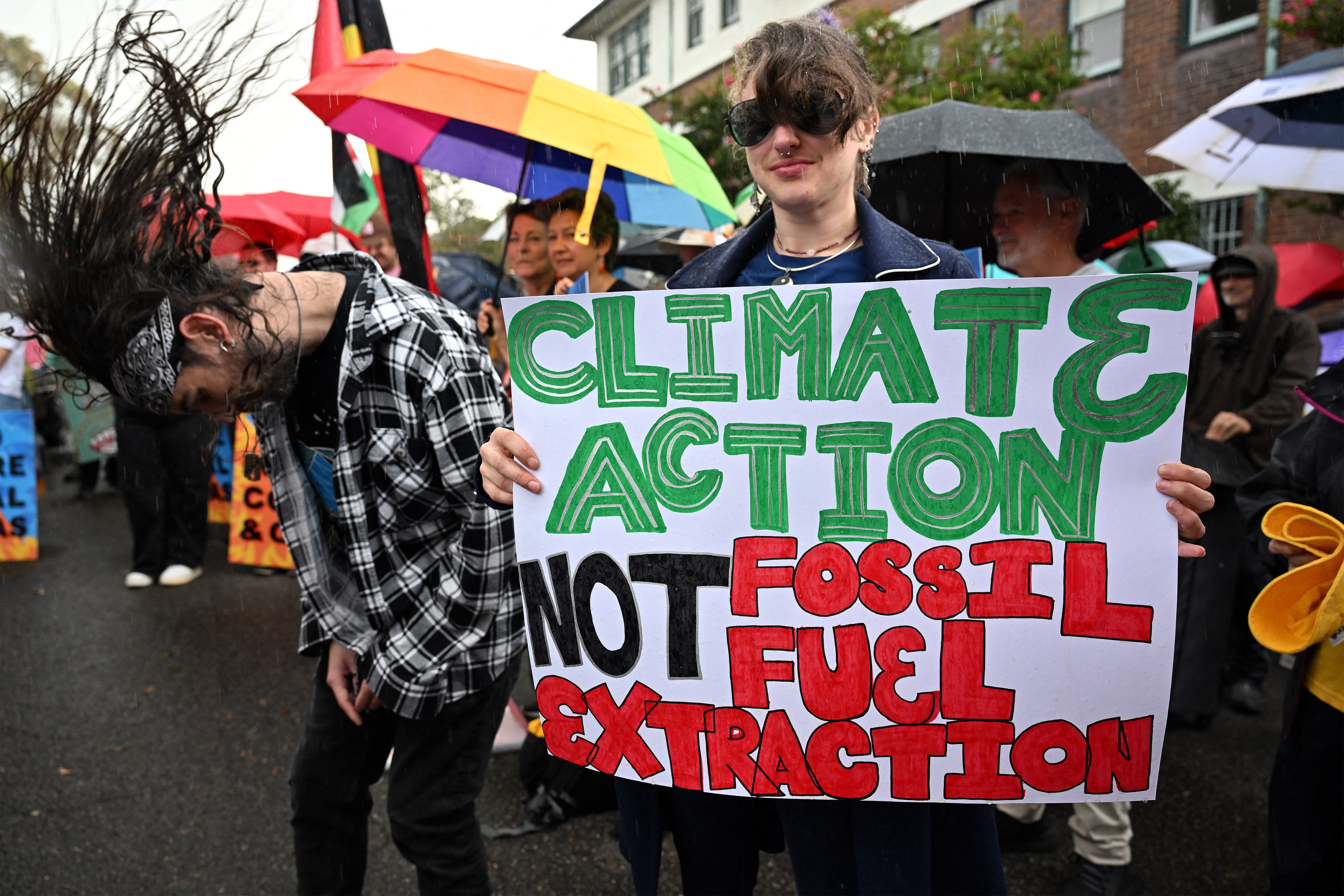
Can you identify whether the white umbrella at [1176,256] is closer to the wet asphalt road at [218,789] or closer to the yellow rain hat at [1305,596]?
the wet asphalt road at [218,789]

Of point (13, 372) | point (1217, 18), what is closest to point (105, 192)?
point (13, 372)

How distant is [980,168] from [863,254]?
1.86 metres

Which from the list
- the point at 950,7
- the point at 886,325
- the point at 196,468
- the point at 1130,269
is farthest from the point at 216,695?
the point at 950,7

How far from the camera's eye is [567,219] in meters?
4.15

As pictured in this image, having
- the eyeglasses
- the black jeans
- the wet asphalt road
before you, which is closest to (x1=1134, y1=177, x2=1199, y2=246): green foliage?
the wet asphalt road

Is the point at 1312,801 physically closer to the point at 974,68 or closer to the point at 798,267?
the point at 798,267

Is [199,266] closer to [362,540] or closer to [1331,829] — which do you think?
[362,540]

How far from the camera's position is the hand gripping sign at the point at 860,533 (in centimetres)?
135

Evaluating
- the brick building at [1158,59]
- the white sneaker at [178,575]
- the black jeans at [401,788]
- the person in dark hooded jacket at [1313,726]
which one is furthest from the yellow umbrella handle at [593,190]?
the brick building at [1158,59]

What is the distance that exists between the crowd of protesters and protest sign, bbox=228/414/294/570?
14.1 feet

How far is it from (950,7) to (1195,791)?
14.8 m

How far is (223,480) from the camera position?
705 centimetres

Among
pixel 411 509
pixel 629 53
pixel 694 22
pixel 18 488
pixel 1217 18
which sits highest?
pixel 694 22

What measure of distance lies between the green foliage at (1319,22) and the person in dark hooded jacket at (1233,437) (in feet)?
13.7
